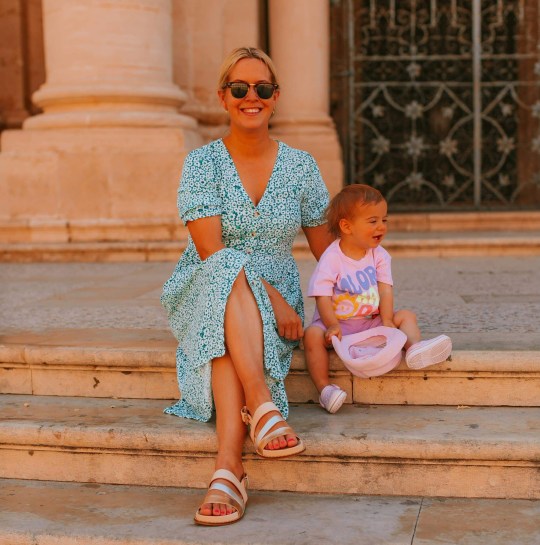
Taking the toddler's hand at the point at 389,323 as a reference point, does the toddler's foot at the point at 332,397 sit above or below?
below

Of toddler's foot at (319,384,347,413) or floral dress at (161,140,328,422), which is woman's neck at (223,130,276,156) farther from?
toddler's foot at (319,384,347,413)

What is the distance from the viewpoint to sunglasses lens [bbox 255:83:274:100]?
3.62 m

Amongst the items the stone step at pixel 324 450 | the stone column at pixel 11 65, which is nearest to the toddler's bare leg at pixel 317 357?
the stone step at pixel 324 450

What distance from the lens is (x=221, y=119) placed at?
31.1ft

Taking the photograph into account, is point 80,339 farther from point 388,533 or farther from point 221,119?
point 221,119

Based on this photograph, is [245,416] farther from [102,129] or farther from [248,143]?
[102,129]

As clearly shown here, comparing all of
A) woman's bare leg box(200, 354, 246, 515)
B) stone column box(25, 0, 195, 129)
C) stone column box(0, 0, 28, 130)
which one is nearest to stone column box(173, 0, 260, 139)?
stone column box(25, 0, 195, 129)

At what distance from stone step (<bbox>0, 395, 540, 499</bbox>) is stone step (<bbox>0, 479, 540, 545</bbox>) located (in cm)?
6

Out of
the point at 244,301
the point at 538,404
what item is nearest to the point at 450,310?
the point at 538,404

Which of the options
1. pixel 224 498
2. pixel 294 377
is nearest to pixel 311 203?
pixel 294 377

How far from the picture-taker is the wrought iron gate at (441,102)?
389 inches

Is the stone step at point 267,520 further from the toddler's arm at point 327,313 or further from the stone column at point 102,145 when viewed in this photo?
the stone column at point 102,145

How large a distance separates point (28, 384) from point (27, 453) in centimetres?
50

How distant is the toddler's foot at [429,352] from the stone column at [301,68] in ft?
19.8
